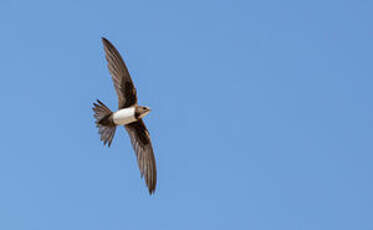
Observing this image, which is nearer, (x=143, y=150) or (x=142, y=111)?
(x=142, y=111)

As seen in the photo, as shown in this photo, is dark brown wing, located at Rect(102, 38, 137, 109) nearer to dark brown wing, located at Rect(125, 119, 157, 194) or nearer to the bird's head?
the bird's head

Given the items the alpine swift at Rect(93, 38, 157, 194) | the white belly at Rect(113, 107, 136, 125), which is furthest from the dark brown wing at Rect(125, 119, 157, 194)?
the white belly at Rect(113, 107, 136, 125)

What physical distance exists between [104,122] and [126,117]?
15.7 inches

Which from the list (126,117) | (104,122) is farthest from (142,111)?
(104,122)

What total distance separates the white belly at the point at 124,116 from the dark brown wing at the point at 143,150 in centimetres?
39

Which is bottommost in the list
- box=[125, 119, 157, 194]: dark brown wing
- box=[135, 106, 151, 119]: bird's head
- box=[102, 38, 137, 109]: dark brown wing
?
box=[125, 119, 157, 194]: dark brown wing

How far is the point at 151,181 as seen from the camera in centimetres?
916

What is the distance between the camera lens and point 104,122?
350 inches

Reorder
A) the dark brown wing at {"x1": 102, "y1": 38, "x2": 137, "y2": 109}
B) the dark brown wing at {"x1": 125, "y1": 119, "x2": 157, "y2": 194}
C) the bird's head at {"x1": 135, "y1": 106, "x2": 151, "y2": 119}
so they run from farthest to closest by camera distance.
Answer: the dark brown wing at {"x1": 125, "y1": 119, "x2": 157, "y2": 194}, the dark brown wing at {"x1": 102, "y1": 38, "x2": 137, "y2": 109}, the bird's head at {"x1": 135, "y1": 106, "x2": 151, "y2": 119}

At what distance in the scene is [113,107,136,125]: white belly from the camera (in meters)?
8.73

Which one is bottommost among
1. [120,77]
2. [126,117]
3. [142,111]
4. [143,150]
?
[143,150]

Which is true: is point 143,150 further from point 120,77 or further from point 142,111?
point 120,77

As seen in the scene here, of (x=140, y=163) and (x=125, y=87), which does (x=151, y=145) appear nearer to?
(x=140, y=163)

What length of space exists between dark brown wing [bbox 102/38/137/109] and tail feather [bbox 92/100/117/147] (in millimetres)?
247
